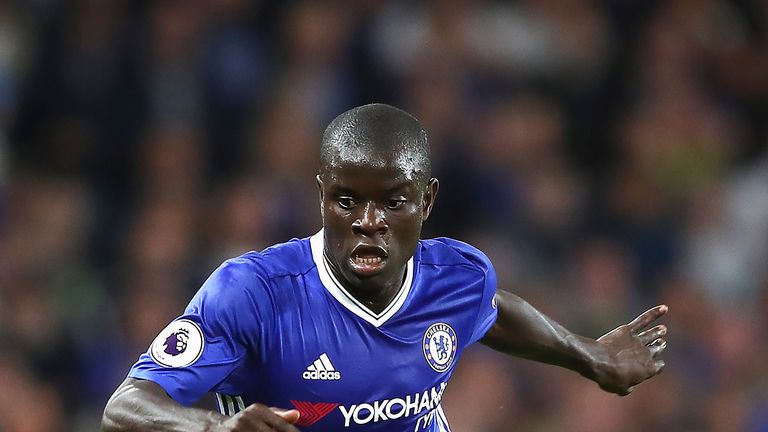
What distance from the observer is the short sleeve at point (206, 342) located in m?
3.77

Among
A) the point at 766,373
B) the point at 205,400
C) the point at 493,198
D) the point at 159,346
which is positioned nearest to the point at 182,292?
the point at 205,400

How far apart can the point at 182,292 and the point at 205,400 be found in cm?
82

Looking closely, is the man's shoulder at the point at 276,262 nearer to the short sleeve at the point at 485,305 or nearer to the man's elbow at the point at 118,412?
the man's elbow at the point at 118,412

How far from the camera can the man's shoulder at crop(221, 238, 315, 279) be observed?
3992 mm

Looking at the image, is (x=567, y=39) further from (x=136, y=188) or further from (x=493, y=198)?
(x=136, y=188)

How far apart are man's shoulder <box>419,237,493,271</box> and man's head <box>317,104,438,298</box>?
39 centimetres

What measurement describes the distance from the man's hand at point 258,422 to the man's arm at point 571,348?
4.50 feet

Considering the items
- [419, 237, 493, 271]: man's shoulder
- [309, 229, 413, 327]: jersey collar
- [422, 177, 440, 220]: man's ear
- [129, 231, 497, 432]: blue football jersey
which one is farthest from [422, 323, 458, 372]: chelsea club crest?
[422, 177, 440, 220]: man's ear

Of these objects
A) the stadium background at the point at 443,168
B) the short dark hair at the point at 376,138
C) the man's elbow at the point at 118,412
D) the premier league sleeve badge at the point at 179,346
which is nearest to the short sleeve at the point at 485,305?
the short dark hair at the point at 376,138

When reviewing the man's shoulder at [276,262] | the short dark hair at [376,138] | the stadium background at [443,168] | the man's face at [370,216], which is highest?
the short dark hair at [376,138]

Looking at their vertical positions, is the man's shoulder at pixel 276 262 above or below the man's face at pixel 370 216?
below

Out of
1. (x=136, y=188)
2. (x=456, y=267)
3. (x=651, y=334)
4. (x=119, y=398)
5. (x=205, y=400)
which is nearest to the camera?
(x=119, y=398)

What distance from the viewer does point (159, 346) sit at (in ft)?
12.5

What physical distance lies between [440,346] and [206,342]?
0.79 meters
